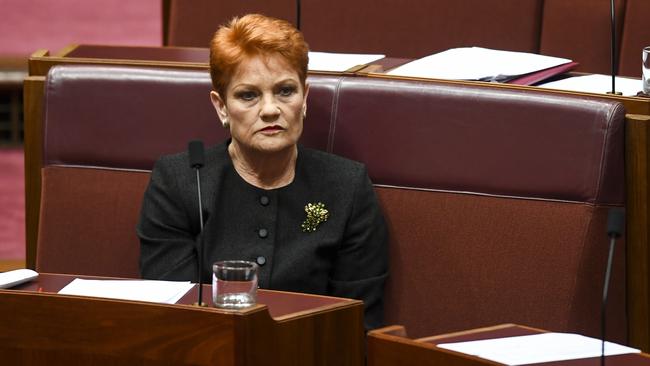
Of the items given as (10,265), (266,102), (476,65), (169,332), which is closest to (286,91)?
(266,102)

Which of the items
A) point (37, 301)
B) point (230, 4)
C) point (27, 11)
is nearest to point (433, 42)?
point (230, 4)

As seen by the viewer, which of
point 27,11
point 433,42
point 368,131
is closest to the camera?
point 368,131

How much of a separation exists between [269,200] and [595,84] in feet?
1.31

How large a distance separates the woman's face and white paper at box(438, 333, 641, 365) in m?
0.38

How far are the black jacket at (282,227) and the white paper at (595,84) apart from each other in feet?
0.83

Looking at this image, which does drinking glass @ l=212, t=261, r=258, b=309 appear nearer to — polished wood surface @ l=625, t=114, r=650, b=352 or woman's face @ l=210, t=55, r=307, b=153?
woman's face @ l=210, t=55, r=307, b=153

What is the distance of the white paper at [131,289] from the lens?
3.92 feet

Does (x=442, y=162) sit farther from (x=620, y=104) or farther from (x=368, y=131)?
(x=620, y=104)

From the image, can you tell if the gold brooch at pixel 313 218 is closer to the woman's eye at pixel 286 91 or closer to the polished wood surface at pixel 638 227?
the woman's eye at pixel 286 91

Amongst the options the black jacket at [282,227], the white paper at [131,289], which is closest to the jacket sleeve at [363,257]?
the black jacket at [282,227]

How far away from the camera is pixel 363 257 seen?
1417 millimetres

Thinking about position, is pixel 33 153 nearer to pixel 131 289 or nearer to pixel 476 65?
pixel 131 289

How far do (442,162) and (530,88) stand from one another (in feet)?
0.42

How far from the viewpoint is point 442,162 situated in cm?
144
